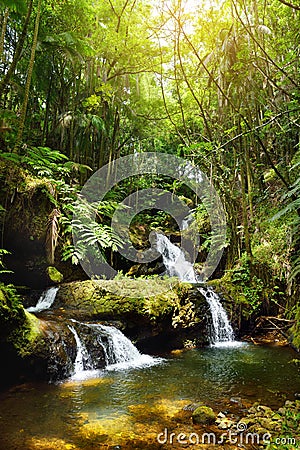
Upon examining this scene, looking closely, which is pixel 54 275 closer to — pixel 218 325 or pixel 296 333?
pixel 218 325

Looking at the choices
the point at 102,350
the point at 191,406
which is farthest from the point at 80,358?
the point at 191,406

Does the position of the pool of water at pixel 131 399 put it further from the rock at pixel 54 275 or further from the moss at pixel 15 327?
the rock at pixel 54 275

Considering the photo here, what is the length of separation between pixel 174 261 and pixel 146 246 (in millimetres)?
1305

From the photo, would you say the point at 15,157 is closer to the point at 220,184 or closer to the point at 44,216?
the point at 44,216

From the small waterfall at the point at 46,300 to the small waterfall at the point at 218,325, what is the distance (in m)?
3.97

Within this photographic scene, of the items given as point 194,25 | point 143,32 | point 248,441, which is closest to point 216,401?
point 248,441

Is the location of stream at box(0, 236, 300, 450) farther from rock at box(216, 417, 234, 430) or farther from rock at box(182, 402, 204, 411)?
rock at box(216, 417, 234, 430)

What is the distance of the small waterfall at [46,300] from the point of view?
25.2 feet

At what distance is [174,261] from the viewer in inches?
489

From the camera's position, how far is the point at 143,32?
370 inches

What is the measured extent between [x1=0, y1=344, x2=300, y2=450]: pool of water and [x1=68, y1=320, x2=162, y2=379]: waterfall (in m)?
0.33

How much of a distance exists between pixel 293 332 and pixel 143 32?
9.24 meters

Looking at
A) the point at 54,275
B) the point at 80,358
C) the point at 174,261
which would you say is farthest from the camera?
the point at 174,261

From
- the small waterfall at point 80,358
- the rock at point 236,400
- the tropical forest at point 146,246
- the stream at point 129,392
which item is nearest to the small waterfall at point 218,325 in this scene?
the tropical forest at point 146,246
